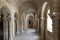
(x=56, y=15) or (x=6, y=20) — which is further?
(x=6, y=20)

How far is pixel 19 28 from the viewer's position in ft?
52.5

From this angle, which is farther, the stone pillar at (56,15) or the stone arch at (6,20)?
the stone arch at (6,20)

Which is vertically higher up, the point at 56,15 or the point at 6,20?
the point at 56,15

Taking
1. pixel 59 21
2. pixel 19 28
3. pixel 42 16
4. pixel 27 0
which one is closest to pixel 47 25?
pixel 42 16

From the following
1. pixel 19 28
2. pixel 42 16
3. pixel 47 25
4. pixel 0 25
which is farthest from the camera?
pixel 19 28

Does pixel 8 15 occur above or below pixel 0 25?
above

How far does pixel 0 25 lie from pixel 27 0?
6355mm

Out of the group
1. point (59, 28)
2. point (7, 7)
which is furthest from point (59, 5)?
point (7, 7)

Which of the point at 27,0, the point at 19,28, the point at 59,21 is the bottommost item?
the point at 19,28

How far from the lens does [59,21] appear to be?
496cm

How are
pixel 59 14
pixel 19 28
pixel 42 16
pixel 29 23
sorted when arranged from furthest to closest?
pixel 29 23
pixel 19 28
pixel 42 16
pixel 59 14

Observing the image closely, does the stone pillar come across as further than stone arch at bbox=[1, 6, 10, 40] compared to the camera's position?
No

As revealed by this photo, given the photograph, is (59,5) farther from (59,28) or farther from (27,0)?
(27,0)

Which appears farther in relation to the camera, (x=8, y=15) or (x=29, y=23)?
(x=29, y=23)
